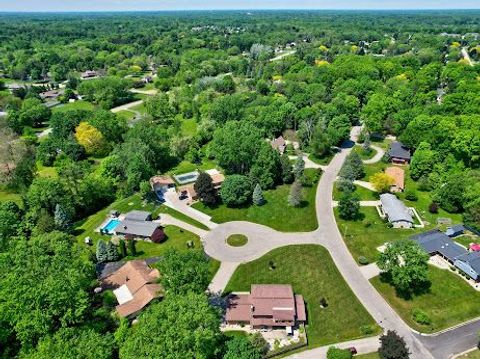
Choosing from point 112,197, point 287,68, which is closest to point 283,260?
point 112,197

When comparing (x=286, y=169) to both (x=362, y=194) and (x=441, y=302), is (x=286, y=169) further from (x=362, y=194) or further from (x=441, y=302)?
(x=441, y=302)

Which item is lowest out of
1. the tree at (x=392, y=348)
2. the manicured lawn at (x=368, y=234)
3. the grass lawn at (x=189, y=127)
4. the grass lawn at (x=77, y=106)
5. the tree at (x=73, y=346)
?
the grass lawn at (x=77, y=106)

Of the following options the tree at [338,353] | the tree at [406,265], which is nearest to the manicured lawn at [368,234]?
the tree at [406,265]

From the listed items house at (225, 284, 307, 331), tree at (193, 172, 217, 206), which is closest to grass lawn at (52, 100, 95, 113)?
tree at (193, 172, 217, 206)

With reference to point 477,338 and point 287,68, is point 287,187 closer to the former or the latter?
point 477,338

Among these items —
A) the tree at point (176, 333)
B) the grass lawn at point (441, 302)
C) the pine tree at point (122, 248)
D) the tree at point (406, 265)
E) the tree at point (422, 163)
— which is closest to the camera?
the tree at point (176, 333)

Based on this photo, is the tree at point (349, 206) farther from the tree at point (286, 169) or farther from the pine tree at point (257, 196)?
the tree at point (286, 169)
